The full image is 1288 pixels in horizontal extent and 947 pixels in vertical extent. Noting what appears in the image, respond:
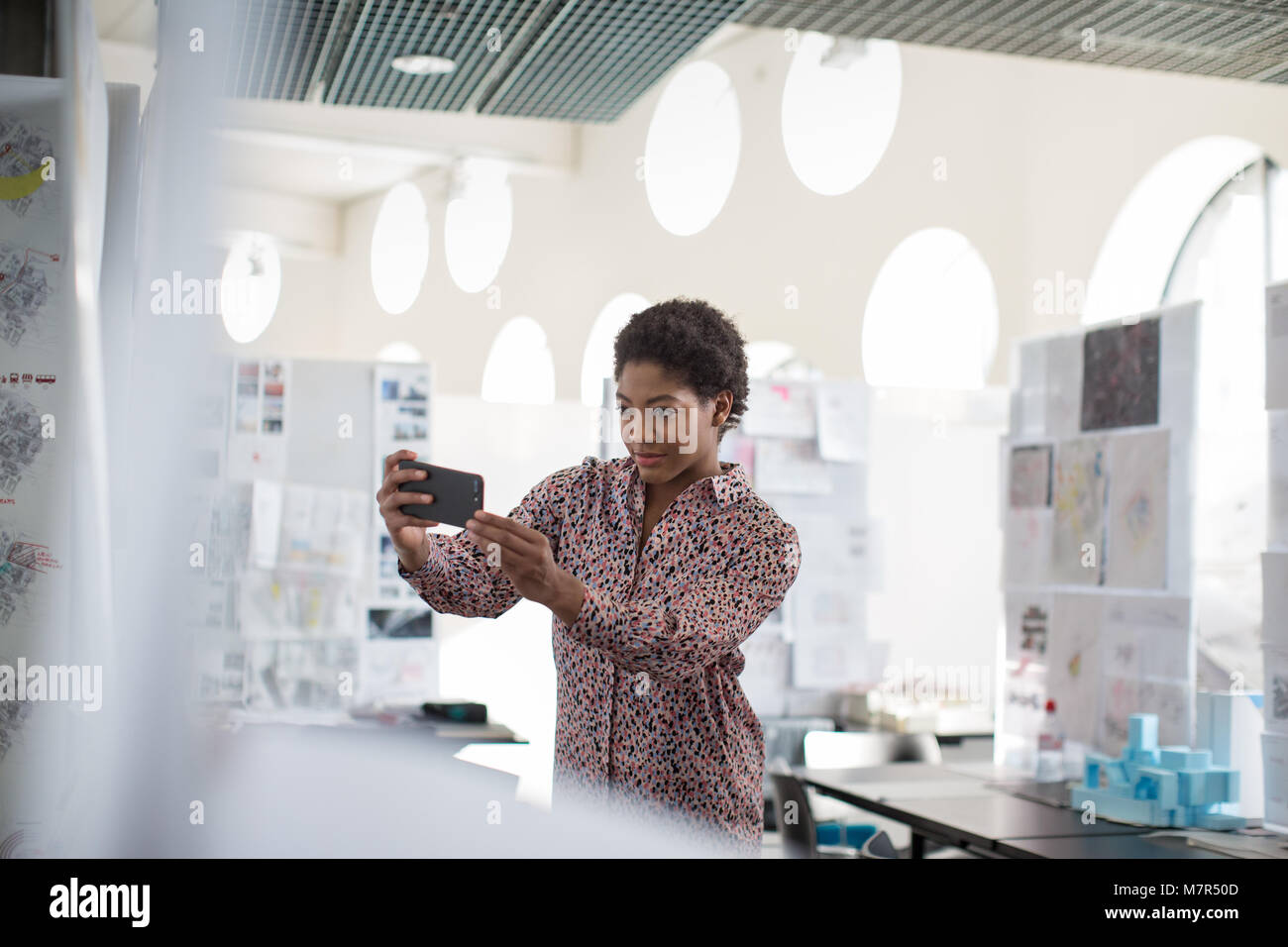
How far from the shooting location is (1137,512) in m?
3.50

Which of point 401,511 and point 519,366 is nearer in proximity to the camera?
point 401,511

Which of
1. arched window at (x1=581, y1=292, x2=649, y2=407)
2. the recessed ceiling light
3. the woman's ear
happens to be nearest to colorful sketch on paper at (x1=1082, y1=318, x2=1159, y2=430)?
the recessed ceiling light

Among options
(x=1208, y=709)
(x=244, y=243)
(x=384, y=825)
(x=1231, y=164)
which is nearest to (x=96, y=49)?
(x=244, y=243)

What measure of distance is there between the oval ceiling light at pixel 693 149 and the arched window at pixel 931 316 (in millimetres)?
1105

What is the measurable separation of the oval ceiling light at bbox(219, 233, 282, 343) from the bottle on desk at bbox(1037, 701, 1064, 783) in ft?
10.2

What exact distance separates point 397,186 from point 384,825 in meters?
10.3

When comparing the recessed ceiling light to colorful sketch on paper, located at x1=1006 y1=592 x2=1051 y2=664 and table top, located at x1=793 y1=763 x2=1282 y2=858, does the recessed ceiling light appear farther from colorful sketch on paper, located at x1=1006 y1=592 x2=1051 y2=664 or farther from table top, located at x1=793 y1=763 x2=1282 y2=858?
colorful sketch on paper, located at x1=1006 y1=592 x2=1051 y2=664

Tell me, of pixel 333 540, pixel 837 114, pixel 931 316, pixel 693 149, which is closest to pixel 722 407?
pixel 333 540

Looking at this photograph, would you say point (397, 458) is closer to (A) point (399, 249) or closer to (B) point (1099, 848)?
(B) point (1099, 848)

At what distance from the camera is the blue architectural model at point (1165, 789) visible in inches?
114

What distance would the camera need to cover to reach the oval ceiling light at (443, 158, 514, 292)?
28.7 feet

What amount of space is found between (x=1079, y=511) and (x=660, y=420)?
2680 millimetres

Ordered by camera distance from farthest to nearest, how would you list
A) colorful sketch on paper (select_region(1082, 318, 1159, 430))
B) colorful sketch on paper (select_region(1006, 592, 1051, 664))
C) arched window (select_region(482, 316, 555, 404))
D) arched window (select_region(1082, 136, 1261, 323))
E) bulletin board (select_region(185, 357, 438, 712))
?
1. arched window (select_region(482, 316, 555, 404))
2. arched window (select_region(1082, 136, 1261, 323))
3. bulletin board (select_region(185, 357, 438, 712))
4. colorful sketch on paper (select_region(1006, 592, 1051, 664))
5. colorful sketch on paper (select_region(1082, 318, 1159, 430))

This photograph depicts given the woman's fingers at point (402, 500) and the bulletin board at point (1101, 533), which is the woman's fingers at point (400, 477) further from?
the bulletin board at point (1101, 533)
